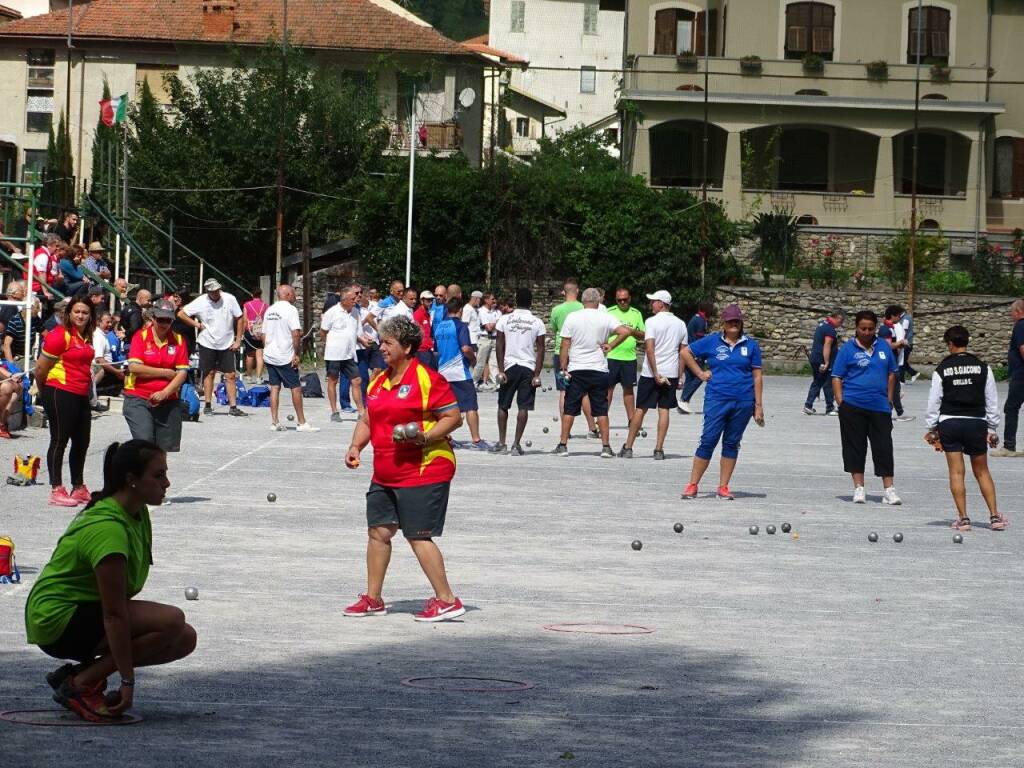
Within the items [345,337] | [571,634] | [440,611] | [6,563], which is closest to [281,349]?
[345,337]

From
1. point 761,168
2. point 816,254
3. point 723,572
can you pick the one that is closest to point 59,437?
point 723,572

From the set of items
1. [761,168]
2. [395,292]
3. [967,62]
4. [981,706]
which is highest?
[967,62]

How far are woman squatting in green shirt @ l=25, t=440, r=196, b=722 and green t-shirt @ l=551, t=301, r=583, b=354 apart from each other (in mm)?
13715

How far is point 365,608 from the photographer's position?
9.86 m

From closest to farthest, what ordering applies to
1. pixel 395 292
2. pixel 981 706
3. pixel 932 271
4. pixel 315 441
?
pixel 981 706 < pixel 315 441 < pixel 395 292 < pixel 932 271

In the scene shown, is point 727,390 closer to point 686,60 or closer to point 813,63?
point 686,60

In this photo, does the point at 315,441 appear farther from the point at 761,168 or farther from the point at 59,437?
the point at 761,168

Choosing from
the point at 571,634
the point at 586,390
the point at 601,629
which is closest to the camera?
the point at 571,634

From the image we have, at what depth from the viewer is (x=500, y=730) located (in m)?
6.94

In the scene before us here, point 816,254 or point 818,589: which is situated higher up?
point 816,254

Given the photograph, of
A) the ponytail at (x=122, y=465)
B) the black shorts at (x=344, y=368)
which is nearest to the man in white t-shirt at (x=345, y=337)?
the black shorts at (x=344, y=368)

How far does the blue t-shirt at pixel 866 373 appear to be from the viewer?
1686 cm

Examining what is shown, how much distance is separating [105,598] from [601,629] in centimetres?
368

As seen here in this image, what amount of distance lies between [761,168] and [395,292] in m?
29.9
